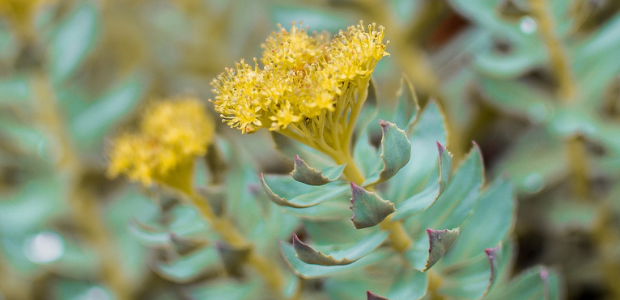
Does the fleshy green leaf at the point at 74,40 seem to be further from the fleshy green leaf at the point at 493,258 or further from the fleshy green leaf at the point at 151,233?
the fleshy green leaf at the point at 493,258

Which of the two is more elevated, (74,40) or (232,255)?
(74,40)

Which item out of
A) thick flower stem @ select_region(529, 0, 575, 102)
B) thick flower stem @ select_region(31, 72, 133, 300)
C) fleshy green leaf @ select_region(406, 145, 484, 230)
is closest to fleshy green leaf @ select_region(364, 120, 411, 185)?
fleshy green leaf @ select_region(406, 145, 484, 230)

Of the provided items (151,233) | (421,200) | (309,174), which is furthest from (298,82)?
(151,233)

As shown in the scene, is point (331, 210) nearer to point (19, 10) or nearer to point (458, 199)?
point (458, 199)

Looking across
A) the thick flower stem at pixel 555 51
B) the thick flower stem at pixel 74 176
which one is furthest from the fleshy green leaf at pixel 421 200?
the thick flower stem at pixel 74 176

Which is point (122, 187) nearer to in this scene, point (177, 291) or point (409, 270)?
point (177, 291)

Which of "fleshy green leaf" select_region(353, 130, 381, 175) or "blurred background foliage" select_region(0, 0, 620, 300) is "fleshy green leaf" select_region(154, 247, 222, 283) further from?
"fleshy green leaf" select_region(353, 130, 381, 175)

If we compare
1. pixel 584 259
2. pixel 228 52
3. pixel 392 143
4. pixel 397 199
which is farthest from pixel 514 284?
pixel 228 52
